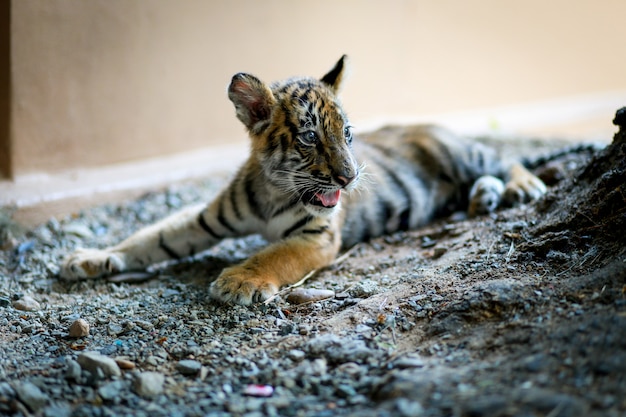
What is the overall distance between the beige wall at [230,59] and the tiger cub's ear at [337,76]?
5.32 feet

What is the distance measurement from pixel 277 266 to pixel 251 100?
0.87 m

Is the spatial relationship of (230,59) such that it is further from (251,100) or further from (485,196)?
(485,196)

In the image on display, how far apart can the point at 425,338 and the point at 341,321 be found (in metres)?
0.38

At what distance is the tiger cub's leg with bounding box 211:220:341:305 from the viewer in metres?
2.95

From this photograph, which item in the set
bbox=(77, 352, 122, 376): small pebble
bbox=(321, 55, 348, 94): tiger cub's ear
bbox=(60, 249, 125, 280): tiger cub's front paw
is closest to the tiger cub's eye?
bbox=(321, 55, 348, 94): tiger cub's ear

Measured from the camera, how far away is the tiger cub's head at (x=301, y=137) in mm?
3160

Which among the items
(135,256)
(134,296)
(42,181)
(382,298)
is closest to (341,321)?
(382,298)

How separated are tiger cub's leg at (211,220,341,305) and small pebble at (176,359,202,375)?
0.58m

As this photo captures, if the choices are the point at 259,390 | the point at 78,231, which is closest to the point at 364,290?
the point at 259,390

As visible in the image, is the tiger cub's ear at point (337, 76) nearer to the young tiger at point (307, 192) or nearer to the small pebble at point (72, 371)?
the young tiger at point (307, 192)

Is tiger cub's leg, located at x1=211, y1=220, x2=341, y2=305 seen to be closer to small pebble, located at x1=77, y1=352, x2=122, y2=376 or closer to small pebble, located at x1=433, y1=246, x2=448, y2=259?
small pebble, located at x1=433, y1=246, x2=448, y2=259

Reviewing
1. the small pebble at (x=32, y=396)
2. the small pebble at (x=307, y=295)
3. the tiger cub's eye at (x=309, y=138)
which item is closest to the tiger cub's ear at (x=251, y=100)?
the tiger cub's eye at (x=309, y=138)

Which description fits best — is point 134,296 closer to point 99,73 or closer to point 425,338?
point 425,338

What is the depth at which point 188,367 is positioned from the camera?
2305 millimetres
